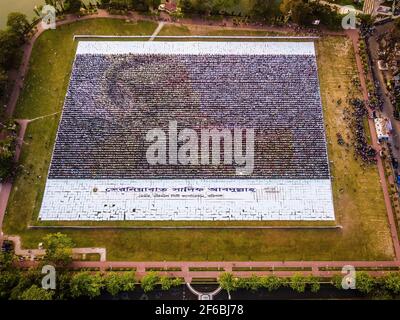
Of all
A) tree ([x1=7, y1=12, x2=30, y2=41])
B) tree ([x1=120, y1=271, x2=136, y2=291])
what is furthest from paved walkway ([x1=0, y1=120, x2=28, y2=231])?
tree ([x1=120, y1=271, x2=136, y2=291])

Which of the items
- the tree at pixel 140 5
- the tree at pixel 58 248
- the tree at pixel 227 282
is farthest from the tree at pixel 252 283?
the tree at pixel 140 5

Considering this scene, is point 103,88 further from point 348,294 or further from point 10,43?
point 348,294

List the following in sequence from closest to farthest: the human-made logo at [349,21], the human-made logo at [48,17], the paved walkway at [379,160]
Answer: the paved walkway at [379,160], the human-made logo at [349,21], the human-made logo at [48,17]

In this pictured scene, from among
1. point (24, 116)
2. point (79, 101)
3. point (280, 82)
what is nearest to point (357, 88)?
point (280, 82)

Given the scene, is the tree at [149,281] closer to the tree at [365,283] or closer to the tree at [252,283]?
the tree at [252,283]

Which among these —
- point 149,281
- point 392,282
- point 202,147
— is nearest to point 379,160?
point 392,282

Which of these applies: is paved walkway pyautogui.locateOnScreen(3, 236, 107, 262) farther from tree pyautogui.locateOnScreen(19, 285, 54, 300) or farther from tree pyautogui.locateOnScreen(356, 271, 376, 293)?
tree pyautogui.locateOnScreen(356, 271, 376, 293)
